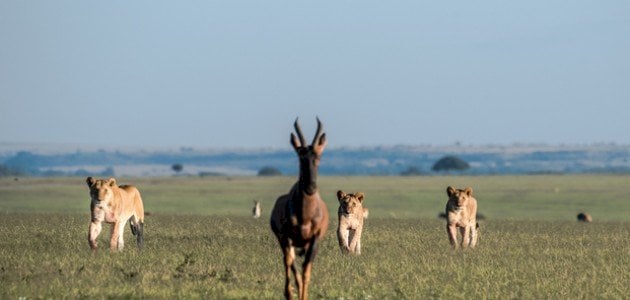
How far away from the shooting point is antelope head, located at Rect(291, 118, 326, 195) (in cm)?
1448

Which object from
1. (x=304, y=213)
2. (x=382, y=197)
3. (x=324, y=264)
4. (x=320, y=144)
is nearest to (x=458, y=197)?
(x=324, y=264)

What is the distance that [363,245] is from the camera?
2706 centimetres

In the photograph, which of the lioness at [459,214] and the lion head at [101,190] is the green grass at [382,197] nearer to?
the lioness at [459,214]

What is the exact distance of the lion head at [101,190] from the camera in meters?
22.8

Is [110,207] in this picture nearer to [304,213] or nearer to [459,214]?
[459,214]

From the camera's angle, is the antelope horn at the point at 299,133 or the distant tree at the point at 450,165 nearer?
the antelope horn at the point at 299,133

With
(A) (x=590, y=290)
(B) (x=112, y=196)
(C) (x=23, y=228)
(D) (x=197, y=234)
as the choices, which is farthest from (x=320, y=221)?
(C) (x=23, y=228)

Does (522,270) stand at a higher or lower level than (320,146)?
lower

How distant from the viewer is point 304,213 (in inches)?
590

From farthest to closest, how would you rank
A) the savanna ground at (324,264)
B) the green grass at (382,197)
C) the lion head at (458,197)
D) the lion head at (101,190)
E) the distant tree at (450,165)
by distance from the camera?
the distant tree at (450,165)
the green grass at (382,197)
the lion head at (458,197)
the lion head at (101,190)
the savanna ground at (324,264)

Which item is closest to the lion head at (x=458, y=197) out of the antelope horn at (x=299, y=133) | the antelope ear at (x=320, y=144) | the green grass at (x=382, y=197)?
the antelope horn at (x=299, y=133)

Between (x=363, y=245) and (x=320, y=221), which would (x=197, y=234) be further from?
(x=320, y=221)

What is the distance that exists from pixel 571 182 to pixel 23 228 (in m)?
87.6

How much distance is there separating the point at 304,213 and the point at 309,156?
33.2 inches
